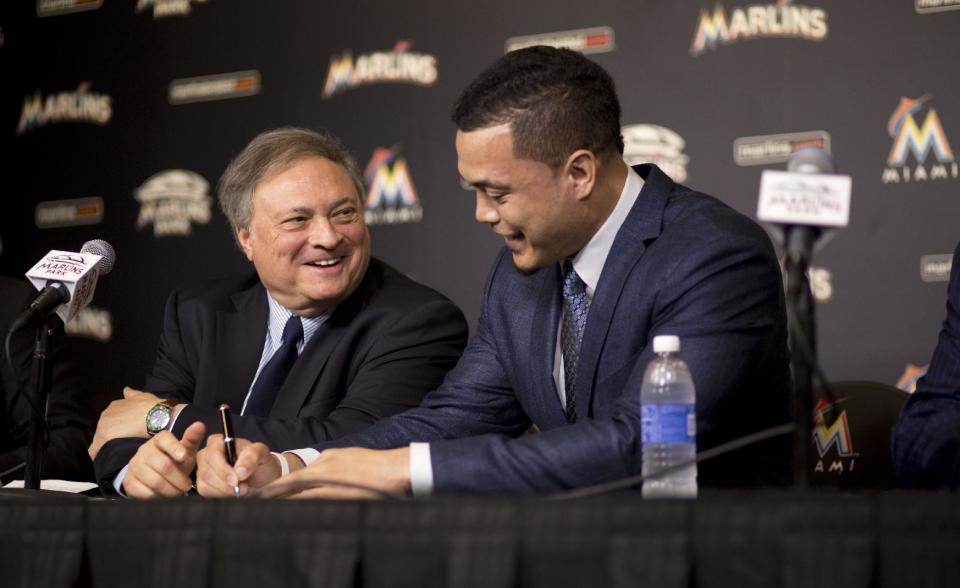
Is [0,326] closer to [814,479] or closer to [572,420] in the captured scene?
[572,420]

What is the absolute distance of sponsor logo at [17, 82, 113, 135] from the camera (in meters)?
5.41

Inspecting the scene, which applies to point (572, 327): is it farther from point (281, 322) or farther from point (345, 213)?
point (281, 322)

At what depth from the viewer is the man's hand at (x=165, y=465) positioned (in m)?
2.33

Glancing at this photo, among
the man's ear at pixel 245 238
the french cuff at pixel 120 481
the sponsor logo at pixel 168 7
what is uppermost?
the sponsor logo at pixel 168 7

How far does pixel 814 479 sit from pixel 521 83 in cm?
151

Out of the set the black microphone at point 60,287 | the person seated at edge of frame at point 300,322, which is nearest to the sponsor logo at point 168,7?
the person seated at edge of frame at point 300,322

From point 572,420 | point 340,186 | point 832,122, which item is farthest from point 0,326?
point 832,122

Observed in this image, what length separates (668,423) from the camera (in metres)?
1.82

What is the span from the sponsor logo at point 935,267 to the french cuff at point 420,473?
107 inches

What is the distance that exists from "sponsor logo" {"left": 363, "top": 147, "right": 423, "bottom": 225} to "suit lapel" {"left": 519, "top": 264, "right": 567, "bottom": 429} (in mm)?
2349

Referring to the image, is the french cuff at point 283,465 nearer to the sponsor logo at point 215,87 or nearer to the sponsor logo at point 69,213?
the sponsor logo at point 215,87

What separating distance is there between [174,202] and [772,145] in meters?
2.68

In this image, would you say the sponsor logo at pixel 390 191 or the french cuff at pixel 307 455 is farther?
the sponsor logo at pixel 390 191

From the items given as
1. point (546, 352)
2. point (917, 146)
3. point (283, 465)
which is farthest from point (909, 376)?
point (283, 465)
